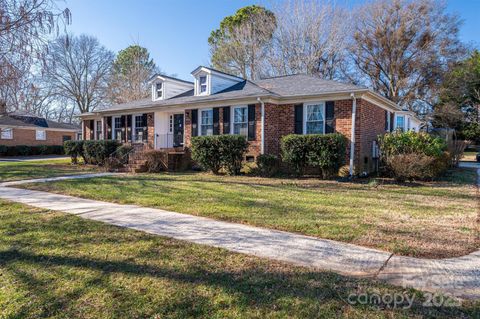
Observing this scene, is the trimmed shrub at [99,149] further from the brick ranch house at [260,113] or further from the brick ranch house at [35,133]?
the brick ranch house at [35,133]

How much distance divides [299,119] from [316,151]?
228 cm

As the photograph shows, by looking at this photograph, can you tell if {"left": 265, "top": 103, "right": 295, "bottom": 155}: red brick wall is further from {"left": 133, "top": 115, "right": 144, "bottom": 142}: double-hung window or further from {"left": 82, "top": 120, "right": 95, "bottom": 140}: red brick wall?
{"left": 82, "top": 120, "right": 95, "bottom": 140}: red brick wall

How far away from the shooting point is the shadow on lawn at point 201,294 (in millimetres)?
2645

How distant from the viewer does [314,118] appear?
1284 centimetres

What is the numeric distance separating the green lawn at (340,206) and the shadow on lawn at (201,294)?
1.55 metres

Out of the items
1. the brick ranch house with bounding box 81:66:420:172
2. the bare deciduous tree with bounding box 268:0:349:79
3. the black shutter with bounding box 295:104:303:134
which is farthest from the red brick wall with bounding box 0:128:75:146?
the black shutter with bounding box 295:104:303:134

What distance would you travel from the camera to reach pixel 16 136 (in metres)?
30.5

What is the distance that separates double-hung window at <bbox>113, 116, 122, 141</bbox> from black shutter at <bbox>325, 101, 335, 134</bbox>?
12.4 m

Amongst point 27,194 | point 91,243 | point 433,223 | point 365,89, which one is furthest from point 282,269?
point 365,89

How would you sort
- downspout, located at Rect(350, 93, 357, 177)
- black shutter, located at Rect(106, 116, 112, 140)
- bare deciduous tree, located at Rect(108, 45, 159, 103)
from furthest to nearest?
bare deciduous tree, located at Rect(108, 45, 159, 103) → black shutter, located at Rect(106, 116, 112, 140) → downspout, located at Rect(350, 93, 357, 177)

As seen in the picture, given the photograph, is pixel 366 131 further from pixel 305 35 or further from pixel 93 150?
pixel 305 35

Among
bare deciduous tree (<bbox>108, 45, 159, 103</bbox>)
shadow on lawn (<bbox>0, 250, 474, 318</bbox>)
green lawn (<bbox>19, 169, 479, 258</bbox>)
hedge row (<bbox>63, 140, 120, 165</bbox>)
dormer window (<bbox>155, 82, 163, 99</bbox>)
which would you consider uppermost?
bare deciduous tree (<bbox>108, 45, 159, 103</bbox>)

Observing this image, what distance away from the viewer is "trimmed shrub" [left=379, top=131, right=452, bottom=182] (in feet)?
34.0

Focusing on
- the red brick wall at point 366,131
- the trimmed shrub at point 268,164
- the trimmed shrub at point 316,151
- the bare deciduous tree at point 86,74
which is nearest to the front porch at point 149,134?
the trimmed shrub at point 268,164
